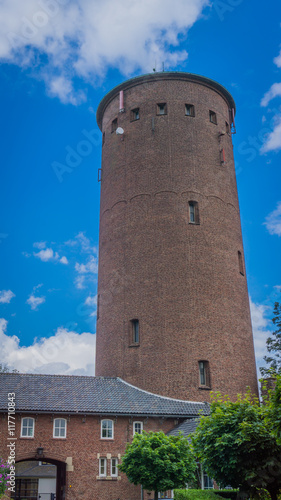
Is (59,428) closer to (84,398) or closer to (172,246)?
(84,398)

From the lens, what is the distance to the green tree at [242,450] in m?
14.1

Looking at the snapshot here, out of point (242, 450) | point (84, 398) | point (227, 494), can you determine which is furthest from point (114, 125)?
point (242, 450)

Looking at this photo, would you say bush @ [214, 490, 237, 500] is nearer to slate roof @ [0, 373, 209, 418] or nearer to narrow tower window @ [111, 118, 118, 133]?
slate roof @ [0, 373, 209, 418]

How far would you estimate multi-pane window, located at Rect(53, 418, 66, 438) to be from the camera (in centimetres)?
2521

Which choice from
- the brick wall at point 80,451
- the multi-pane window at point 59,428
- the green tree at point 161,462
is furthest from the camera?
the multi-pane window at point 59,428

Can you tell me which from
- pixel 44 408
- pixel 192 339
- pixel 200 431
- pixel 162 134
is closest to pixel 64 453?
pixel 44 408

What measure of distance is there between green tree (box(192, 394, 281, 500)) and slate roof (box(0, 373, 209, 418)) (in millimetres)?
10881

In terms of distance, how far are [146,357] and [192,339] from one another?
284 centimetres

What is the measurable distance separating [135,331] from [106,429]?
6.68 m

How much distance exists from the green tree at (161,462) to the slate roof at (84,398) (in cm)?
549

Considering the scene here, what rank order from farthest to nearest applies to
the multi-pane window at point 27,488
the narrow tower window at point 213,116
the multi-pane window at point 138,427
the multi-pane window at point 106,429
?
the multi-pane window at point 27,488
the narrow tower window at point 213,116
the multi-pane window at point 138,427
the multi-pane window at point 106,429

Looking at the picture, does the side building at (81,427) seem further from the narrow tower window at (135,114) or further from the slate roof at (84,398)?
the narrow tower window at (135,114)

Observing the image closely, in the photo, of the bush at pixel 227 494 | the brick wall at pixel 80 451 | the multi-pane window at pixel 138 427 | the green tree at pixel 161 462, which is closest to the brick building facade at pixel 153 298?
the brick wall at pixel 80 451

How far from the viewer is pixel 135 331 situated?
102 feet
